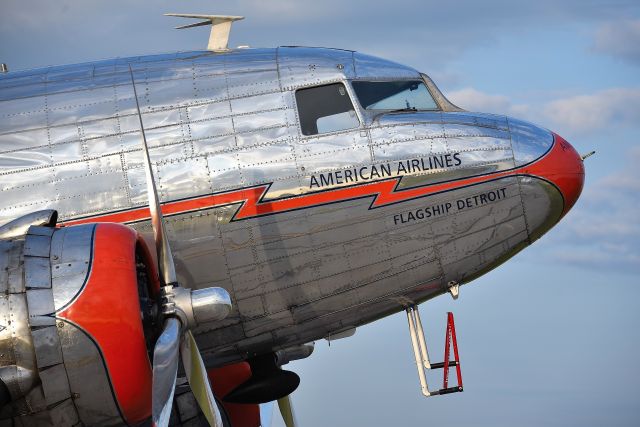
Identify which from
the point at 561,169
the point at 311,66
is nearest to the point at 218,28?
the point at 311,66

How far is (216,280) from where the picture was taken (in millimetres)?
14969

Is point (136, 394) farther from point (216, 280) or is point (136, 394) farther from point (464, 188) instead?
point (464, 188)

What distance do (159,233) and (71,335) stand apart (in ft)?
6.04

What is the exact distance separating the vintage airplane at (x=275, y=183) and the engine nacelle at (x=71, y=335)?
1.10m

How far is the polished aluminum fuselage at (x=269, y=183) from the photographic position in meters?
15.0

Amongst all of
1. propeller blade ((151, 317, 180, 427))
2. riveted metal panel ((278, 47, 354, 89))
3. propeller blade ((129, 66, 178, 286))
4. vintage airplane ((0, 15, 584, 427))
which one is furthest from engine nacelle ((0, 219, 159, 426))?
riveted metal panel ((278, 47, 354, 89))

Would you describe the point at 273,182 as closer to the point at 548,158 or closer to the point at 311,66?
the point at 311,66

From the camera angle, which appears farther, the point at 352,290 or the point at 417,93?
the point at 417,93

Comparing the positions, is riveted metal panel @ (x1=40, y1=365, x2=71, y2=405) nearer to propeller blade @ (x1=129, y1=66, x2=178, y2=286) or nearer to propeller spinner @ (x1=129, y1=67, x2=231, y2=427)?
propeller spinner @ (x1=129, y1=67, x2=231, y2=427)

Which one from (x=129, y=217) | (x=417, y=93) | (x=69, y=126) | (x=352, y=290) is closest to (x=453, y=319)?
(x=352, y=290)

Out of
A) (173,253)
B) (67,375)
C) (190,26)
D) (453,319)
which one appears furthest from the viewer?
(190,26)

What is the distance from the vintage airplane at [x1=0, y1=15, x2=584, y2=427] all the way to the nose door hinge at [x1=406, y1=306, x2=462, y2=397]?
0.04 meters

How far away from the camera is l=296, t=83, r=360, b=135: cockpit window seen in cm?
1555

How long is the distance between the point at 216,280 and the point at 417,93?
380 cm
